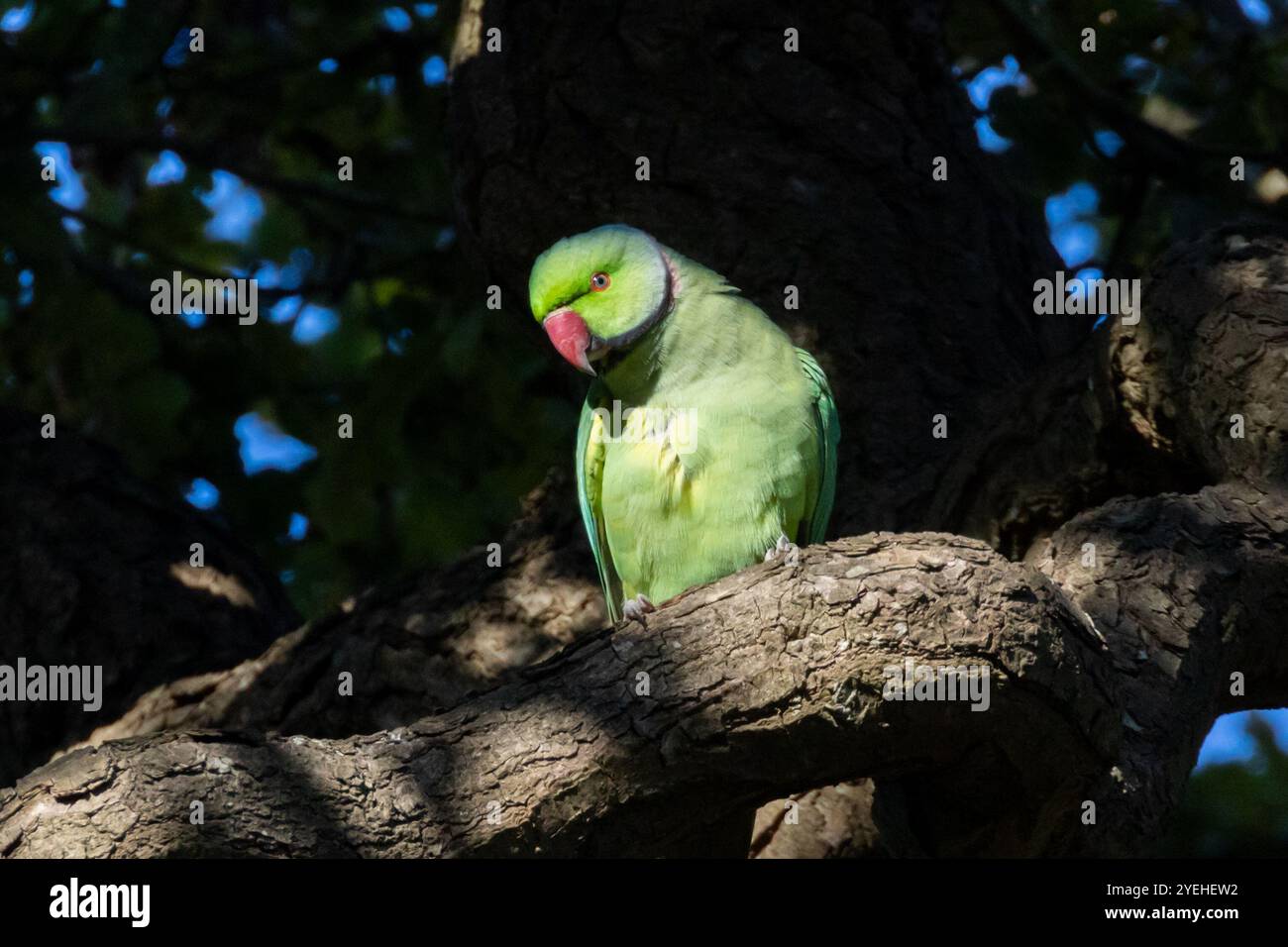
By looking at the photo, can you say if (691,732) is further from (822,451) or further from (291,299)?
(291,299)

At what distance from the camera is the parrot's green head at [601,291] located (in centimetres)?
518

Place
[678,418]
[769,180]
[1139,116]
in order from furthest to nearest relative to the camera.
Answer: [1139,116] < [769,180] < [678,418]

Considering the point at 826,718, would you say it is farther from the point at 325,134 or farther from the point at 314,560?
the point at 325,134

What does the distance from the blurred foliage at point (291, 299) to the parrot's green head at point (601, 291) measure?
941 mm

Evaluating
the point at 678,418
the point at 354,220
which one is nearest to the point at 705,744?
the point at 678,418

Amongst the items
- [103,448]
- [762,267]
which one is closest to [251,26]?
[103,448]

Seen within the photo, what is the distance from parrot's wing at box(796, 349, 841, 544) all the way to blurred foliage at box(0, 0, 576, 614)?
156 centimetres

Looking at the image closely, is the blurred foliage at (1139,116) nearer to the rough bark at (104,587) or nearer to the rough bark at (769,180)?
the rough bark at (769,180)

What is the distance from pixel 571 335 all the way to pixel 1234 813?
244 inches

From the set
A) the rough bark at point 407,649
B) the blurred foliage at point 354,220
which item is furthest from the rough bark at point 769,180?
the rough bark at point 407,649

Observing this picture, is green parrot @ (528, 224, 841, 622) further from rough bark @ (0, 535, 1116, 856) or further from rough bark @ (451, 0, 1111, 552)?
rough bark @ (0, 535, 1116, 856)

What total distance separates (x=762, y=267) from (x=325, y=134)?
374 centimetres

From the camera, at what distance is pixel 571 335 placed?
523cm

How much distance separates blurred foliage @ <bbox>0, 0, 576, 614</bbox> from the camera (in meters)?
6.93
